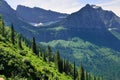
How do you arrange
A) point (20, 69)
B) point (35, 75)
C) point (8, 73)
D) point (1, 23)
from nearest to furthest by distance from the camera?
point (8, 73), point (20, 69), point (35, 75), point (1, 23)

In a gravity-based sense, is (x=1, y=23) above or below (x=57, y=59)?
above

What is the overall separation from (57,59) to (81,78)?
19071 mm

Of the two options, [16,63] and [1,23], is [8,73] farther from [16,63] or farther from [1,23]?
[1,23]

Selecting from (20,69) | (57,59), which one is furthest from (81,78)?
(20,69)

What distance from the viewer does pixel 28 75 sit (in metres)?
90.0

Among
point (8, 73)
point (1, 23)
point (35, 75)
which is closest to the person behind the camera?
point (8, 73)

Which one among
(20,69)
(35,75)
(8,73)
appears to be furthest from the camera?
(35,75)

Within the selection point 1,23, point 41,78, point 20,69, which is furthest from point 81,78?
point 20,69

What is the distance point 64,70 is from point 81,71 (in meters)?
10.2

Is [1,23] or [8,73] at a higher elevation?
[1,23]

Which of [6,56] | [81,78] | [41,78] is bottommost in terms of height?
[81,78]

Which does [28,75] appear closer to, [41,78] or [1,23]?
[41,78]

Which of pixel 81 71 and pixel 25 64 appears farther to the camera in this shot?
pixel 81 71

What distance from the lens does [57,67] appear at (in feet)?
611
